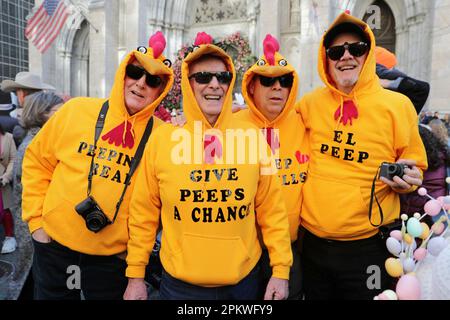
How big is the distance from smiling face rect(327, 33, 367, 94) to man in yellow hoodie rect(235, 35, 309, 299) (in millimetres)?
262

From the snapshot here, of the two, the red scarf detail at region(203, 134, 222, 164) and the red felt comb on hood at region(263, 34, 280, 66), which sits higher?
the red felt comb on hood at region(263, 34, 280, 66)

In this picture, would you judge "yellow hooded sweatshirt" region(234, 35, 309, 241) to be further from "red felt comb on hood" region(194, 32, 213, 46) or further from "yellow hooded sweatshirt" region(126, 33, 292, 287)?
"red felt comb on hood" region(194, 32, 213, 46)

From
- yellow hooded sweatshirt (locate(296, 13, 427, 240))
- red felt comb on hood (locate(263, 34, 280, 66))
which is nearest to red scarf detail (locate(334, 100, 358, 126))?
yellow hooded sweatshirt (locate(296, 13, 427, 240))

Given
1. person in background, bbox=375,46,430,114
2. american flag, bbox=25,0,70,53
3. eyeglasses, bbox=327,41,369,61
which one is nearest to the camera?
eyeglasses, bbox=327,41,369,61

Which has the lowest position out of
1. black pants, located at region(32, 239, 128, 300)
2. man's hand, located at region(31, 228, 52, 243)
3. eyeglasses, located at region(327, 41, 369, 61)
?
black pants, located at region(32, 239, 128, 300)

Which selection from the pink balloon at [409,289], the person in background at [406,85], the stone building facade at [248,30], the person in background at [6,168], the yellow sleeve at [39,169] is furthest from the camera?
the stone building facade at [248,30]

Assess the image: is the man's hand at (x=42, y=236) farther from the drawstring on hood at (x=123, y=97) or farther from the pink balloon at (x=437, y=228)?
the pink balloon at (x=437, y=228)

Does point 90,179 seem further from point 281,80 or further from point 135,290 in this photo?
point 281,80

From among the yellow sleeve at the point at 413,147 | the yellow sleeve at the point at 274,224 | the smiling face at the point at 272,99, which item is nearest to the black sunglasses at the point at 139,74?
the smiling face at the point at 272,99

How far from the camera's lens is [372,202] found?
1.98 meters

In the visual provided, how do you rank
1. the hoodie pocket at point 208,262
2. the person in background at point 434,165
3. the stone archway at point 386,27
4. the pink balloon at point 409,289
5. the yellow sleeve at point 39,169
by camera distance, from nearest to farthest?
the pink balloon at point 409,289 < the hoodie pocket at point 208,262 < the yellow sleeve at point 39,169 < the person in background at point 434,165 < the stone archway at point 386,27

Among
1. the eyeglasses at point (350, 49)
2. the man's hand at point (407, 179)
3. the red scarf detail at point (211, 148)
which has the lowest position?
the man's hand at point (407, 179)

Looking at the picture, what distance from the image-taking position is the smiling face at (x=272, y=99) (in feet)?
7.14

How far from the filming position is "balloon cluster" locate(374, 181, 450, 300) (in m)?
0.94
